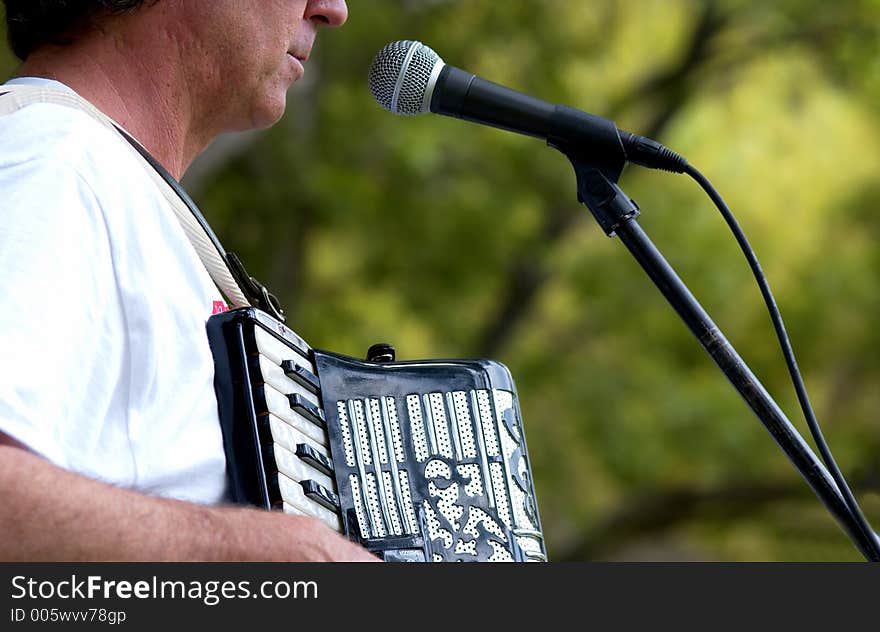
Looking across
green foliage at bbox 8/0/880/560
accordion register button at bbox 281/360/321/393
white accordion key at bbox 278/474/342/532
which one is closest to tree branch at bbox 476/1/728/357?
green foliage at bbox 8/0/880/560

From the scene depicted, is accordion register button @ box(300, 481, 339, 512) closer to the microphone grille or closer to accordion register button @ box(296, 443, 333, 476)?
accordion register button @ box(296, 443, 333, 476)

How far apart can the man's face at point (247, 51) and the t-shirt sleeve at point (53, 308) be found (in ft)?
1.85

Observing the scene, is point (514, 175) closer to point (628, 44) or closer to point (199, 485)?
point (628, 44)

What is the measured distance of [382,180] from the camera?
8.91 m

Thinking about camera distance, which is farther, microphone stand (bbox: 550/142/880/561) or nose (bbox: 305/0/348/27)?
nose (bbox: 305/0/348/27)

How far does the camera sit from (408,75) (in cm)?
216

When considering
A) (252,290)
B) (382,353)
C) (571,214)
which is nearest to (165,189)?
(252,290)

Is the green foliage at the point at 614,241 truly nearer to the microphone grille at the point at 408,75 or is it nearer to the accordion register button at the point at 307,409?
the microphone grille at the point at 408,75

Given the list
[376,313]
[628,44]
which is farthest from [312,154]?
[628,44]

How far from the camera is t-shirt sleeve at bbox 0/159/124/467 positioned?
1580 millimetres

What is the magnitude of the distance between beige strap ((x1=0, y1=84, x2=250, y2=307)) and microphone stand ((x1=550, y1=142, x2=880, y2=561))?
0.59m

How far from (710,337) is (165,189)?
900 millimetres

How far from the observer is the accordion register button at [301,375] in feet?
6.59

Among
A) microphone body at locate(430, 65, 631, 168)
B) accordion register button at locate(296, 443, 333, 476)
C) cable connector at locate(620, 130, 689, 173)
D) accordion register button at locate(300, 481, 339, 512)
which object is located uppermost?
microphone body at locate(430, 65, 631, 168)
